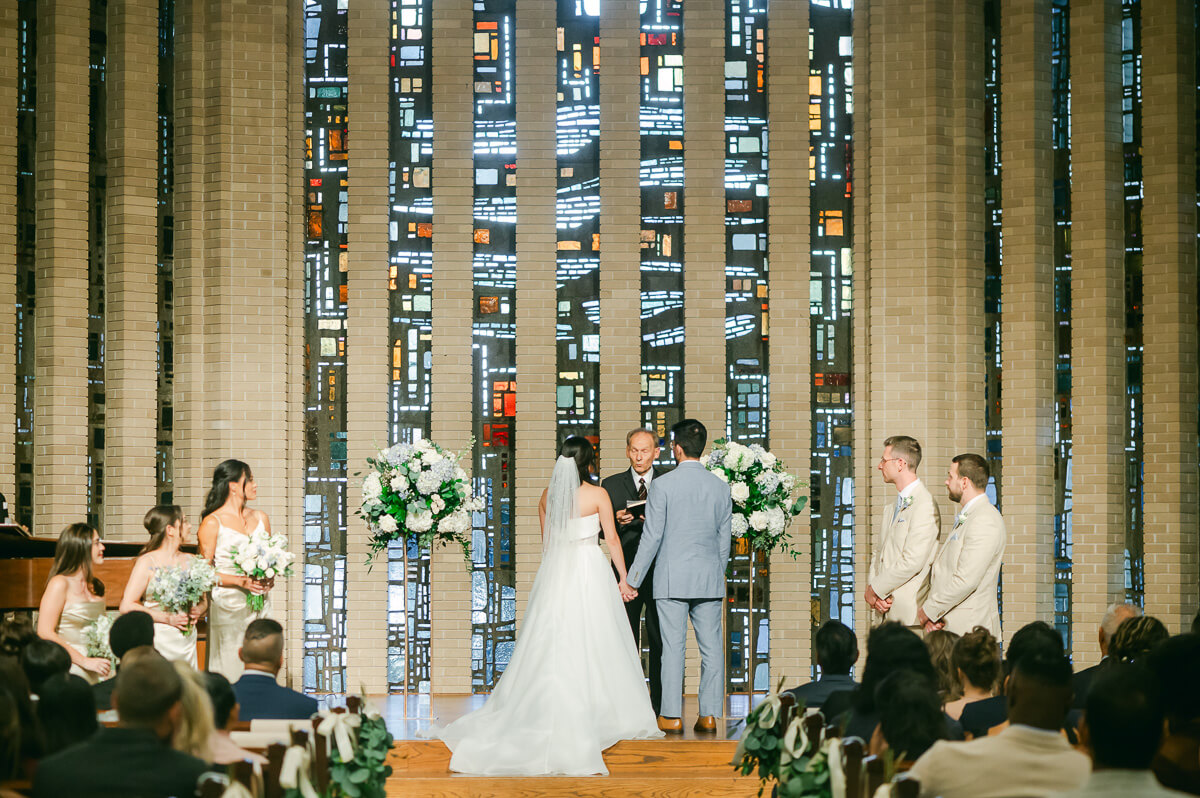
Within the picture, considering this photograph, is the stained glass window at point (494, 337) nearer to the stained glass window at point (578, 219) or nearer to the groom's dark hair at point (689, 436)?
the stained glass window at point (578, 219)

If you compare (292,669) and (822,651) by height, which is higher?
(822,651)

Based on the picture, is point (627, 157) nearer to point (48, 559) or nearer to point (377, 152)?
point (377, 152)

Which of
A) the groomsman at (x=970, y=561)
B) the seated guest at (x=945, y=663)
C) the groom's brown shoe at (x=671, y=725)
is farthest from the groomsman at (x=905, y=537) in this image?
the seated guest at (x=945, y=663)

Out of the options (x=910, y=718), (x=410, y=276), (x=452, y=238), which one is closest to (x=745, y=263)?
(x=452, y=238)

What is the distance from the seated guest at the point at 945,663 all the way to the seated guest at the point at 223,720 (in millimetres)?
2704

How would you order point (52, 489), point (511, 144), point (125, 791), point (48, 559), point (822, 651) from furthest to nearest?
1. point (511, 144)
2. point (52, 489)
3. point (48, 559)
4. point (822, 651)
5. point (125, 791)

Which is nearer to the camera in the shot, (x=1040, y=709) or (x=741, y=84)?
(x=1040, y=709)

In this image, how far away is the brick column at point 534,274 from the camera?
10.1m

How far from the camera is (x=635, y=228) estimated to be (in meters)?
10.4

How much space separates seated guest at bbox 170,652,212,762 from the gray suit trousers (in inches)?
149

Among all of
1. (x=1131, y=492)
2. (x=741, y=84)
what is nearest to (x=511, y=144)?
(x=741, y=84)

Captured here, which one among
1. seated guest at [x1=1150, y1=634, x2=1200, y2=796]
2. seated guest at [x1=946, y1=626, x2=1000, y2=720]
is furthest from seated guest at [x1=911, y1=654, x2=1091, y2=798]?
seated guest at [x1=946, y1=626, x2=1000, y2=720]

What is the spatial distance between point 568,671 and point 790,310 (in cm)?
442

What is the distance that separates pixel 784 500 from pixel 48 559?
456 centimetres
